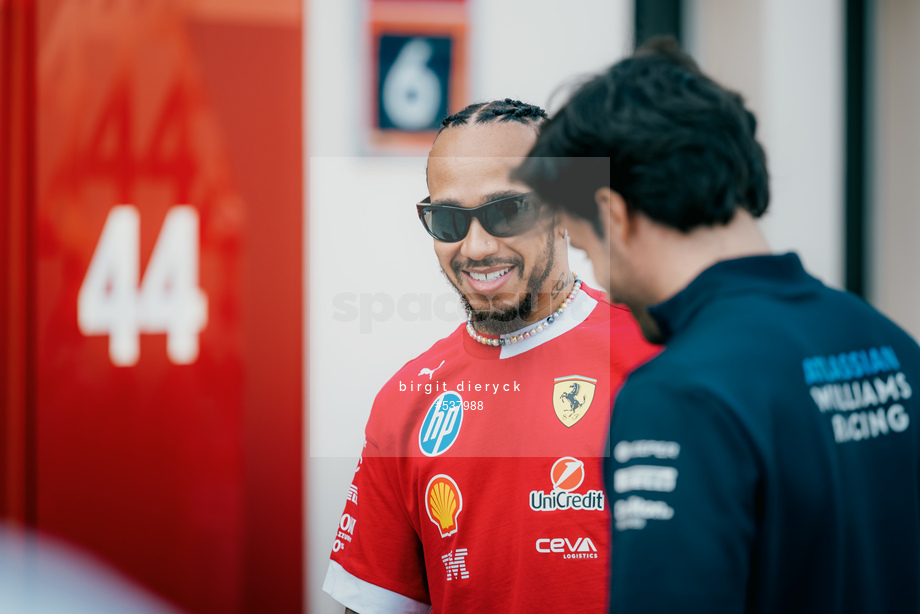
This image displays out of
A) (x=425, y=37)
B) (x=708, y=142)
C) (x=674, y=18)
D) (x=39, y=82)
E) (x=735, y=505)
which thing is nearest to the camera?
(x=735, y=505)

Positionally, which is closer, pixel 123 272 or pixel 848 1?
pixel 123 272

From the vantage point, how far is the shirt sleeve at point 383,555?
1348 millimetres

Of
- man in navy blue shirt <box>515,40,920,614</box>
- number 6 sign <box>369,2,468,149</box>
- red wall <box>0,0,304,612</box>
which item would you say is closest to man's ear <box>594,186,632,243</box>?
man in navy blue shirt <box>515,40,920,614</box>

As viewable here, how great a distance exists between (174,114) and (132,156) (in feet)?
0.63

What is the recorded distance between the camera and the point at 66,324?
7.61 ft

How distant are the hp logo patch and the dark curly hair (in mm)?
501

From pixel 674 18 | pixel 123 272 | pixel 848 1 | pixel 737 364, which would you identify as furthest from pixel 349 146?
pixel 848 1

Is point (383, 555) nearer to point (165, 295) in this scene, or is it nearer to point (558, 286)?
point (558, 286)

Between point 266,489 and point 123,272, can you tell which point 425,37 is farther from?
point 266,489

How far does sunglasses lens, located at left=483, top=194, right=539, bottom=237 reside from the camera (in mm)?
1239

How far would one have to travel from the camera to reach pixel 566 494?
122cm

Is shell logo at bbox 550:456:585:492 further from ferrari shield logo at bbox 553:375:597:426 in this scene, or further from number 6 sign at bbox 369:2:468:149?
number 6 sign at bbox 369:2:468:149

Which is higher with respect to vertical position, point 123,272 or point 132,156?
point 132,156

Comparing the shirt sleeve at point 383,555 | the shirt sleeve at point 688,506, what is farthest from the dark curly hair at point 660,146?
the shirt sleeve at point 383,555
